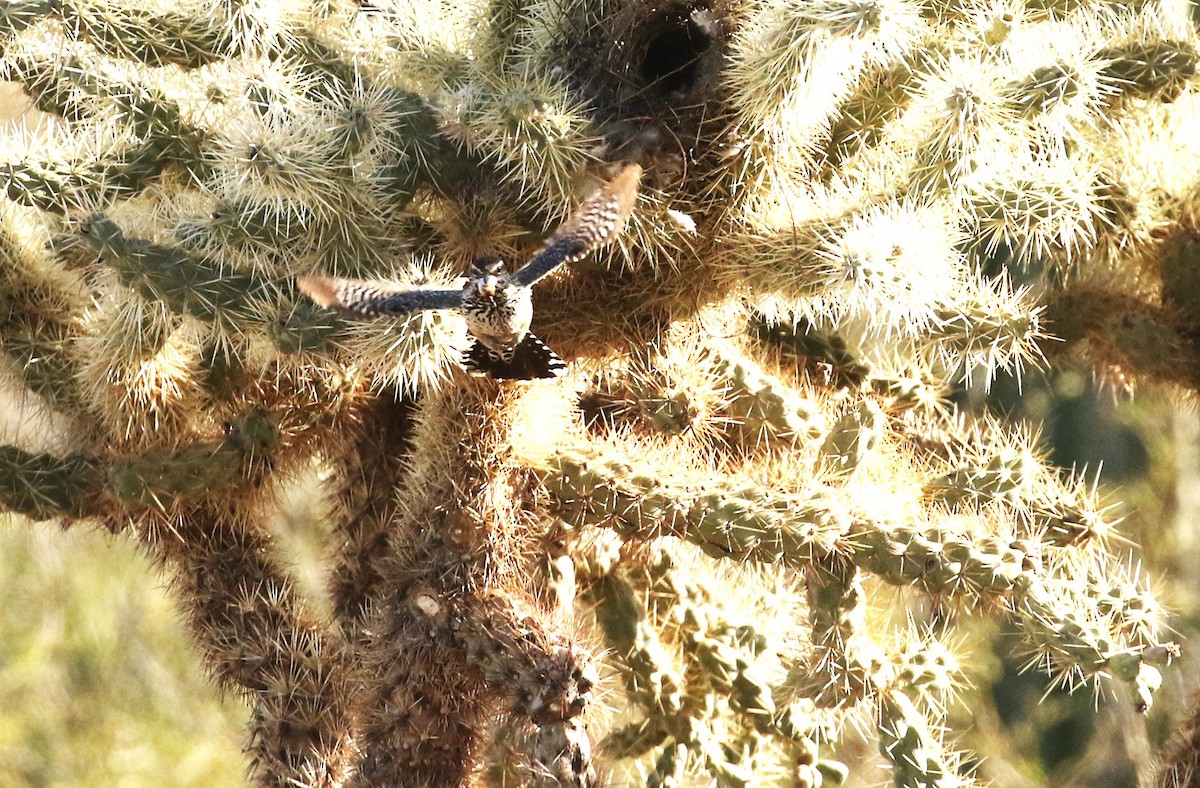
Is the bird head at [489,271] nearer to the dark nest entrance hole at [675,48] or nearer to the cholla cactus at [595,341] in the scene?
the cholla cactus at [595,341]

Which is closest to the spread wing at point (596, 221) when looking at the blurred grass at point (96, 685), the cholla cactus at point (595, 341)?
the cholla cactus at point (595, 341)

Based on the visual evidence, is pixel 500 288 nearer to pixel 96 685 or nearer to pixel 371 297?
pixel 371 297

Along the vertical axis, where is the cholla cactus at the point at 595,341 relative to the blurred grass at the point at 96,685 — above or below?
above

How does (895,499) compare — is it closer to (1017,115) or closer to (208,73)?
(1017,115)

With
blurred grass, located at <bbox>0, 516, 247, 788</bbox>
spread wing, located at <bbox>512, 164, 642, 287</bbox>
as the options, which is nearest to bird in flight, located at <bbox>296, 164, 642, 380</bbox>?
spread wing, located at <bbox>512, 164, 642, 287</bbox>

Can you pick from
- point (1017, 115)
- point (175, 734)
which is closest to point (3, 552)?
point (175, 734)

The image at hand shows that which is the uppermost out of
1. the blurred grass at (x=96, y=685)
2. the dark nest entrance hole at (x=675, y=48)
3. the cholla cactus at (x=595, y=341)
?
Result: the dark nest entrance hole at (x=675, y=48)
